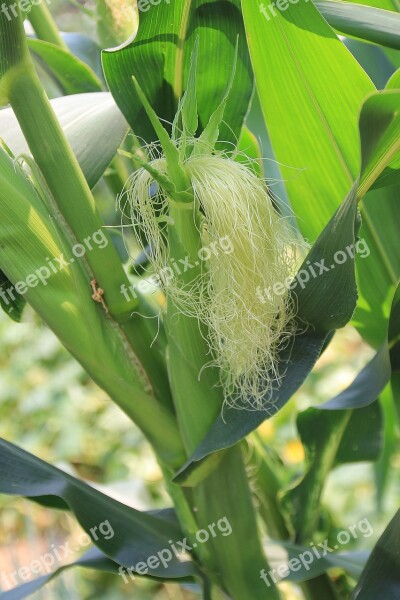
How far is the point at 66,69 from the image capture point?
750 mm

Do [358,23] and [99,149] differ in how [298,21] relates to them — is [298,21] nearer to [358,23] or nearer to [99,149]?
[358,23]

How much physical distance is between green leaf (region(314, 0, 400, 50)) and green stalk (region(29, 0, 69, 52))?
0.35 metres

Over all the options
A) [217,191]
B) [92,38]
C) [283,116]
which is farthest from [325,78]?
[92,38]

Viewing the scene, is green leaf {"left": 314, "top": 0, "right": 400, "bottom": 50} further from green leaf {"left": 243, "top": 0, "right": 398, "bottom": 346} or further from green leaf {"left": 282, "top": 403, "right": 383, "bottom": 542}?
green leaf {"left": 282, "top": 403, "right": 383, "bottom": 542}

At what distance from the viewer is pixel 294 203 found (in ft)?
2.11

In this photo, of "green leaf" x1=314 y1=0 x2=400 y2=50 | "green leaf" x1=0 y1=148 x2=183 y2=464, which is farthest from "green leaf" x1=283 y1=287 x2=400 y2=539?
"green leaf" x1=314 y1=0 x2=400 y2=50

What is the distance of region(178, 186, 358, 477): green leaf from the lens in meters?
0.47

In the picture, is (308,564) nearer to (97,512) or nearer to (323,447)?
(323,447)

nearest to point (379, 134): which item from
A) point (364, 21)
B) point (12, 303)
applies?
point (364, 21)

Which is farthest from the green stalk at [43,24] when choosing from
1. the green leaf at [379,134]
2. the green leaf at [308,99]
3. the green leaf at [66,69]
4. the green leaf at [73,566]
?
the green leaf at [73,566]

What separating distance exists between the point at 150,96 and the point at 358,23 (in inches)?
7.1

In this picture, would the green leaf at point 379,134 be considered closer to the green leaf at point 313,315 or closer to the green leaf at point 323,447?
the green leaf at point 313,315

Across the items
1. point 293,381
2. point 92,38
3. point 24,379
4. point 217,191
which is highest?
point 92,38

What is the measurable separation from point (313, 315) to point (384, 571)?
0.81 ft
